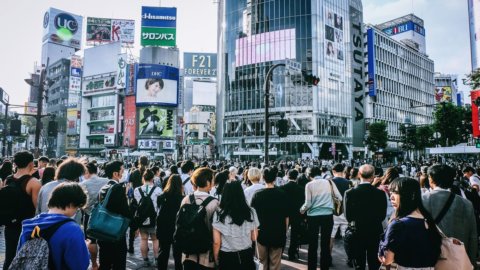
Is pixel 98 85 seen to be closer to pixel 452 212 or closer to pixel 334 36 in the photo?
pixel 334 36

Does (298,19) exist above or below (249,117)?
above

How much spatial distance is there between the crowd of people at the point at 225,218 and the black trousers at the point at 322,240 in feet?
0.06

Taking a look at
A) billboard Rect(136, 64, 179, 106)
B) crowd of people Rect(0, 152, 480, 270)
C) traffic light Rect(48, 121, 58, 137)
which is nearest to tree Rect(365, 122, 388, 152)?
billboard Rect(136, 64, 179, 106)

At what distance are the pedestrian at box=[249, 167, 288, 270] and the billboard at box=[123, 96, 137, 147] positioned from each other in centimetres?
6117

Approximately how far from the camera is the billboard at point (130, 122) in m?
63.2

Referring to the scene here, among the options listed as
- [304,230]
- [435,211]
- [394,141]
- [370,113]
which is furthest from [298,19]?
[435,211]

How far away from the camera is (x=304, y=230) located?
27.6 feet

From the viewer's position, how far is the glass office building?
56719 mm

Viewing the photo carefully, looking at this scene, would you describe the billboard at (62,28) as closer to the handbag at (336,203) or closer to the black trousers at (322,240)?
the handbag at (336,203)

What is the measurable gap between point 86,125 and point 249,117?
37.7 meters

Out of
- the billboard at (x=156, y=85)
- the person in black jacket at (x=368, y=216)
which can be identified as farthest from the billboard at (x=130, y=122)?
the person in black jacket at (x=368, y=216)

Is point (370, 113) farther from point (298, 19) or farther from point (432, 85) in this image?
point (432, 85)

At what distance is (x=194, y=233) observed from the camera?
3947mm

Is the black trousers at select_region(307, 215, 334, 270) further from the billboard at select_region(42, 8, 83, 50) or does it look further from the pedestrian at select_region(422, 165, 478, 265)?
the billboard at select_region(42, 8, 83, 50)
